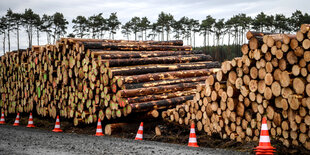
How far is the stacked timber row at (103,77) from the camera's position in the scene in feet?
37.1

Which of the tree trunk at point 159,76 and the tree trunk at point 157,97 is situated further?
the tree trunk at point 159,76

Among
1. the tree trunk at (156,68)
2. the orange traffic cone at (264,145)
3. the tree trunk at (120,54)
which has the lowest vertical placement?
the orange traffic cone at (264,145)

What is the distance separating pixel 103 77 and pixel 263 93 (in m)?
5.94

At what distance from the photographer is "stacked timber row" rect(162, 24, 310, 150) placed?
6887 mm

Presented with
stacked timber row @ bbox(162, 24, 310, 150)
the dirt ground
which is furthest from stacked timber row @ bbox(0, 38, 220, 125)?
stacked timber row @ bbox(162, 24, 310, 150)

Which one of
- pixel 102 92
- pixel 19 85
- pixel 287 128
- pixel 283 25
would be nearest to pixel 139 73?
pixel 102 92

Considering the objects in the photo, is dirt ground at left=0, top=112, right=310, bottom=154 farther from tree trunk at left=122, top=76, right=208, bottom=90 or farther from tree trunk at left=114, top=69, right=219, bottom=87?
tree trunk at left=114, top=69, right=219, bottom=87

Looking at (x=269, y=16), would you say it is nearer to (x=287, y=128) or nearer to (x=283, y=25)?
(x=283, y=25)

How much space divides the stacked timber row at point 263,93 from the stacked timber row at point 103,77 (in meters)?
2.67

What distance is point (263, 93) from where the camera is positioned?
7.65m

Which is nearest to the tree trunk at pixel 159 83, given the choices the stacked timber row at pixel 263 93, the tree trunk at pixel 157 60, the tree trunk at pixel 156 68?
the tree trunk at pixel 156 68

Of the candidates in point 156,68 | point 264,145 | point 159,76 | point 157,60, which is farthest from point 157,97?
point 264,145

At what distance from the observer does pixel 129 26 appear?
75625 mm

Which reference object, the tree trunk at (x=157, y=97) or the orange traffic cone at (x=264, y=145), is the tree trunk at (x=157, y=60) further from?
the orange traffic cone at (x=264, y=145)
